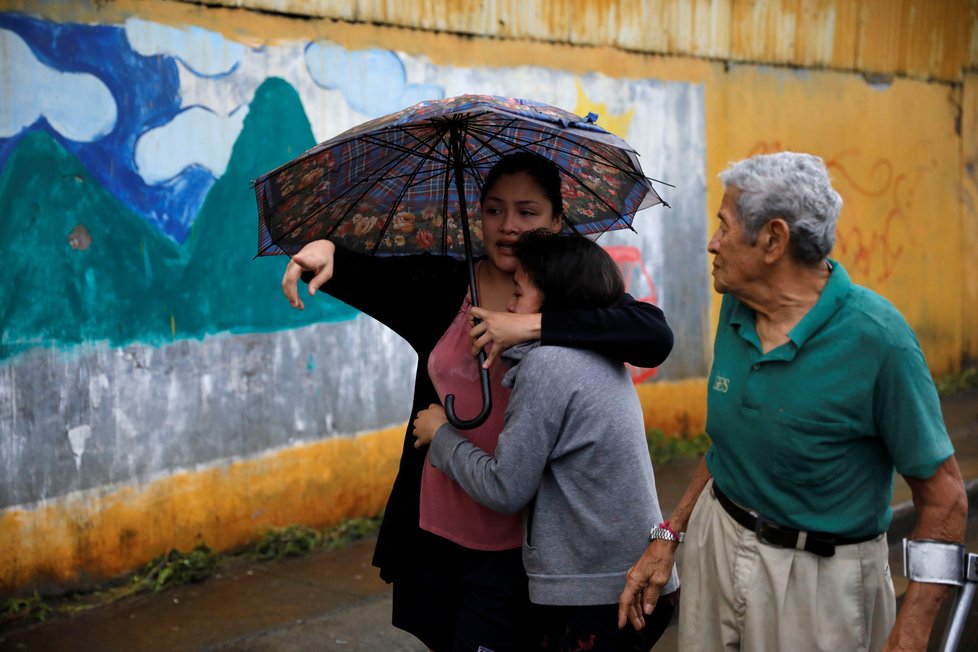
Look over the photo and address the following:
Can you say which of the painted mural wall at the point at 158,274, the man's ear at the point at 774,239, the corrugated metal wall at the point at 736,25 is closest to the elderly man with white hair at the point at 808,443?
the man's ear at the point at 774,239

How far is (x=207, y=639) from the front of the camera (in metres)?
4.85

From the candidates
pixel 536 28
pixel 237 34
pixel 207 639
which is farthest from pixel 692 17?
pixel 207 639

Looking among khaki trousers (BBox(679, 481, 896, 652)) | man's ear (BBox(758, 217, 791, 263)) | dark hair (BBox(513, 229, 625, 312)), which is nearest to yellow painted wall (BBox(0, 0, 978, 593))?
dark hair (BBox(513, 229, 625, 312))

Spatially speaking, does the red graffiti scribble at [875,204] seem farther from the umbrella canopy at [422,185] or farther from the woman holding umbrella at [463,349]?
the woman holding umbrella at [463,349]

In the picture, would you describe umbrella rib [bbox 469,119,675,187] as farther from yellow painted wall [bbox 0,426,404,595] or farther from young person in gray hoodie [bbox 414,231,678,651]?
yellow painted wall [bbox 0,426,404,595]

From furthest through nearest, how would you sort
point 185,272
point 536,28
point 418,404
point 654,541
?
point 536,28 < point 185,272 < point 418,404 < point 654,541

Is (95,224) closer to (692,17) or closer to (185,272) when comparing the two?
(185,272)

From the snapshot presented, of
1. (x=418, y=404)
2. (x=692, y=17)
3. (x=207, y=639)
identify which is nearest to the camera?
(x=418, y=404)

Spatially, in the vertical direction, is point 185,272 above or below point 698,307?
above

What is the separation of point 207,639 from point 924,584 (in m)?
3.33

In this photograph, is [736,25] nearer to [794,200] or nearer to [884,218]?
[884,218]

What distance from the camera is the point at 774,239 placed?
2.62m

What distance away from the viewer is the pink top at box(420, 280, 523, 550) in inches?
115

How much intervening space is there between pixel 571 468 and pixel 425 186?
3.62ft
